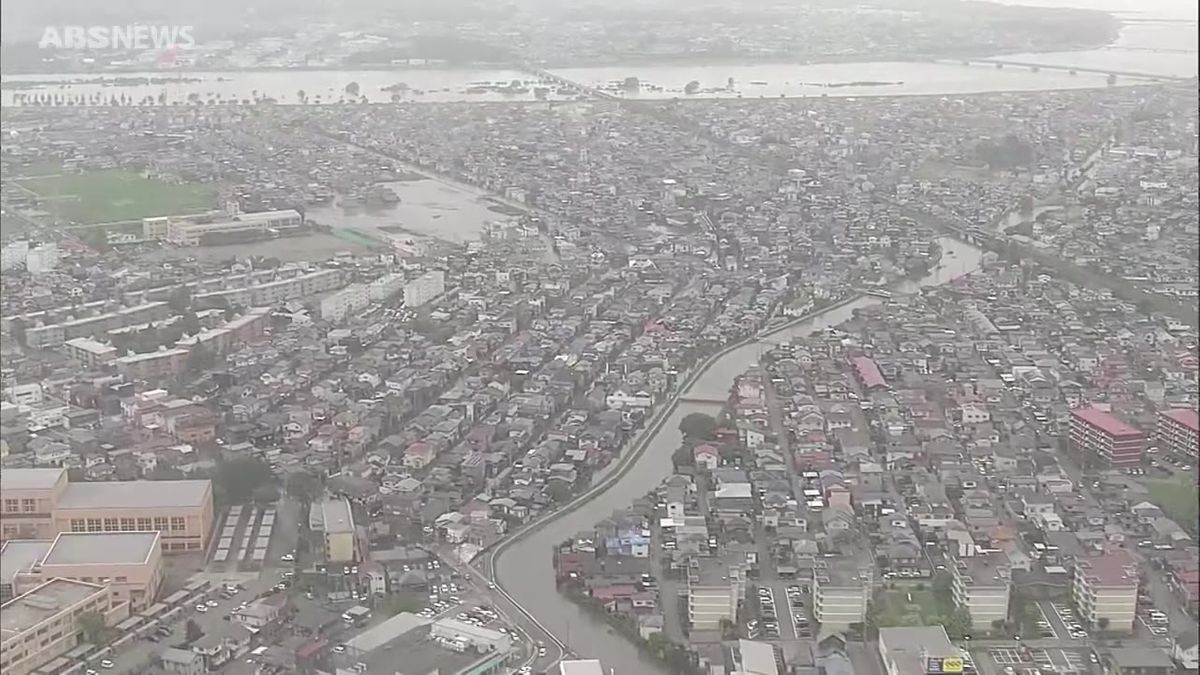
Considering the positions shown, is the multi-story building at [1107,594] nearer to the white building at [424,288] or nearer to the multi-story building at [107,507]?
the multi-story building at [107,507]

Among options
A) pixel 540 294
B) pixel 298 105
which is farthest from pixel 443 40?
pixel 540 294

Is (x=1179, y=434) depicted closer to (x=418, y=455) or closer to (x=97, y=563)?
(x=418, y=455)

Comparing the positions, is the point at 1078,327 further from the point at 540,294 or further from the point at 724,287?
the point at 540,294

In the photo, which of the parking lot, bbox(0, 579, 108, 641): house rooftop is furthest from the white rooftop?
the parking lot

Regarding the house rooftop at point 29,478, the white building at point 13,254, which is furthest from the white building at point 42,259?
the house rooftop at point 29,478

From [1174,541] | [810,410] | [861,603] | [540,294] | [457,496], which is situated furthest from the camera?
[540,294]

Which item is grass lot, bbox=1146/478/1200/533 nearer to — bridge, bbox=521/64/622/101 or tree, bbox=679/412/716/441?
tree, bbox=679/412/716/441
